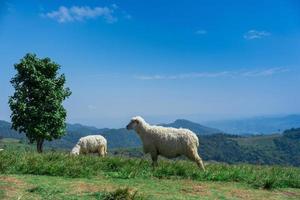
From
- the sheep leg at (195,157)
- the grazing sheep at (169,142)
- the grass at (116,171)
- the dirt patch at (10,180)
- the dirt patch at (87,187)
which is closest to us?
the dirt patch at (87,187)

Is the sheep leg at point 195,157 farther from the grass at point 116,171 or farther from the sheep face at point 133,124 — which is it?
the sheep face at point 133,124

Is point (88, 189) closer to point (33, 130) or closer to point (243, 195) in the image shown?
point (243, 195)

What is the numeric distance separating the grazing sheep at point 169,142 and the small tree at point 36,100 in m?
22.5

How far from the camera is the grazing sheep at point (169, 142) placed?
66.4 feet

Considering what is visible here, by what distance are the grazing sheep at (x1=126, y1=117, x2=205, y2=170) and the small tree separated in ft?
73.8

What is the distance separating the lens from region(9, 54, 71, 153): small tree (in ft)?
138

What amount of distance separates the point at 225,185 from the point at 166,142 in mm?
6279

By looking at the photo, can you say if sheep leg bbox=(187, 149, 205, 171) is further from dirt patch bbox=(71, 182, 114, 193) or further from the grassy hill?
dirt patch bbox=(71, 182, 114, 193)

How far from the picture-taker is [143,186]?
1357 cm

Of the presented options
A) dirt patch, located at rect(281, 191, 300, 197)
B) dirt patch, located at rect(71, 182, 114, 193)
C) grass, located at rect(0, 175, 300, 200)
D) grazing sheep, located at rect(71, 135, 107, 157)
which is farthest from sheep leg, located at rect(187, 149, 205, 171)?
grazing sheep, located at rect(71, 135, 107, 157)

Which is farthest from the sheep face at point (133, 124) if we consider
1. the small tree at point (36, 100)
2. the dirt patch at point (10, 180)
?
the small tree at point (36, 100)

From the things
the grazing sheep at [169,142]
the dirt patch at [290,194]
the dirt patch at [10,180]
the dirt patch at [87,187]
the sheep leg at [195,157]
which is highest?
the grazing sheep at [169,142]

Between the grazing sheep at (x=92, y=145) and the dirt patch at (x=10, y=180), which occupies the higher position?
the grazing sheep at (x=92, y=145)

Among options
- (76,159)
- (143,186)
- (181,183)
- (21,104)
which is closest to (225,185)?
(181,183)
